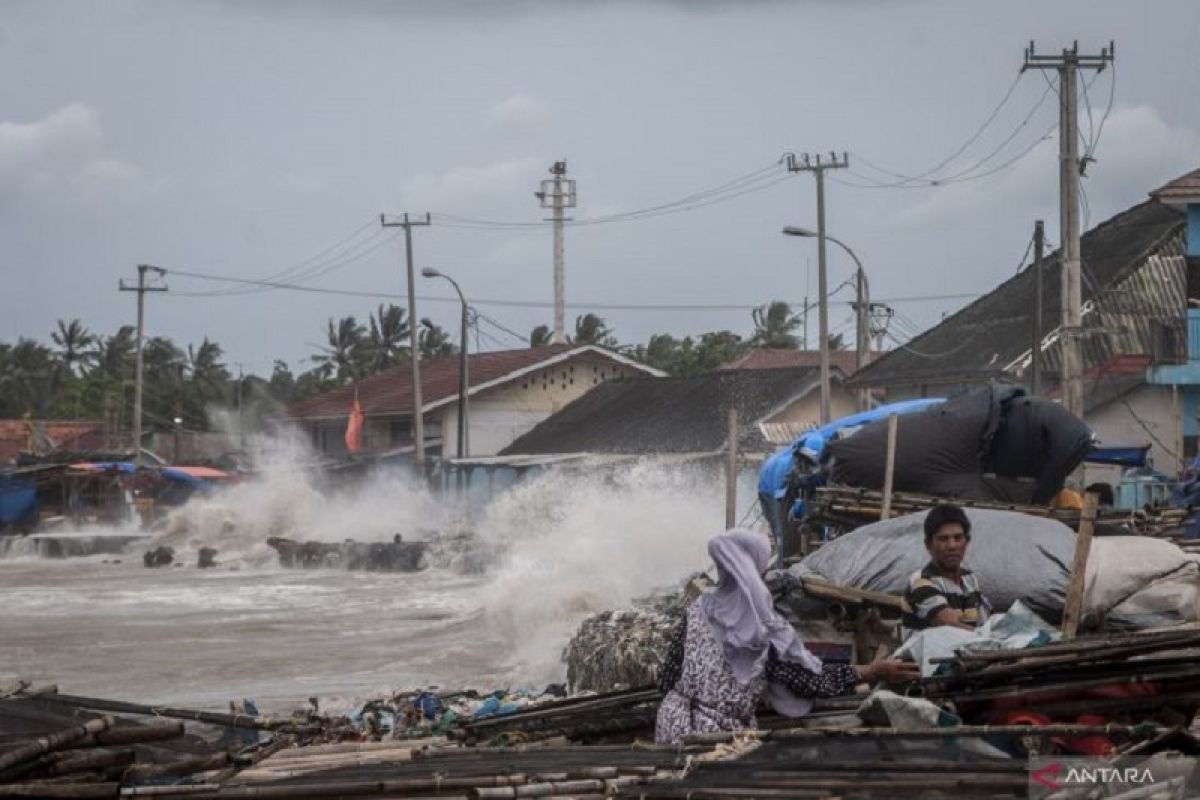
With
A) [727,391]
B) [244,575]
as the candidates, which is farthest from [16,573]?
[727,391]

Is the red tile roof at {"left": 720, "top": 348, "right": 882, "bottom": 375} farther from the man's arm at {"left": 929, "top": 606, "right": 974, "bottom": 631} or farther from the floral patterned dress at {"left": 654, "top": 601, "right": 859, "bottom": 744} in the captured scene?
the floral patterned dress at {"left": 654, "top": 601, "right": 859, "bottom": 744}

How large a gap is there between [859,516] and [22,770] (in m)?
7.24

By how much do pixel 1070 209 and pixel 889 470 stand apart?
44.8 feet

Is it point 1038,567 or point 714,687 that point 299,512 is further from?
point 714,687

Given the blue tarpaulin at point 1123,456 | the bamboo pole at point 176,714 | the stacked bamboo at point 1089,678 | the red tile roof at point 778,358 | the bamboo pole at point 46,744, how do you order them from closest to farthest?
the stacked bamboo at point 1089,678 → the bamboo pole at point 46,744 → the bamboo pole at point 176,714 → the blue tarpaulin at point 1123,456 → the red tile roof at point 778,358

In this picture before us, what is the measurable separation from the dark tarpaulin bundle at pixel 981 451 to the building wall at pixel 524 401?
3953cm

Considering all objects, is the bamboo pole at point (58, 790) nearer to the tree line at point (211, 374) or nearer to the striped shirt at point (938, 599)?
the striped shirt at point (938, 599)

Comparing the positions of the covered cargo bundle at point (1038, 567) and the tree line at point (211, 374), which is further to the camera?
the tree line at point (211, 374)

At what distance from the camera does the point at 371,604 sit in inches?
1121

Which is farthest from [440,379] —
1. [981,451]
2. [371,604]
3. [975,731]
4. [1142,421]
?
[975,731]

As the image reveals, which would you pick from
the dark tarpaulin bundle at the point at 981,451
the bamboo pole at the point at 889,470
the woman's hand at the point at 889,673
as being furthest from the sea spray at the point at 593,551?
the woman's hand at the point at 889,673

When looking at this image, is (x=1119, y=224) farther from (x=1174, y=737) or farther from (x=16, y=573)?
(x=1174, y=737)

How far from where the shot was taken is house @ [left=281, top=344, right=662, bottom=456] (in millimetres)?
52438

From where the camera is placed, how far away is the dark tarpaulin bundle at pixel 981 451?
1276cm
